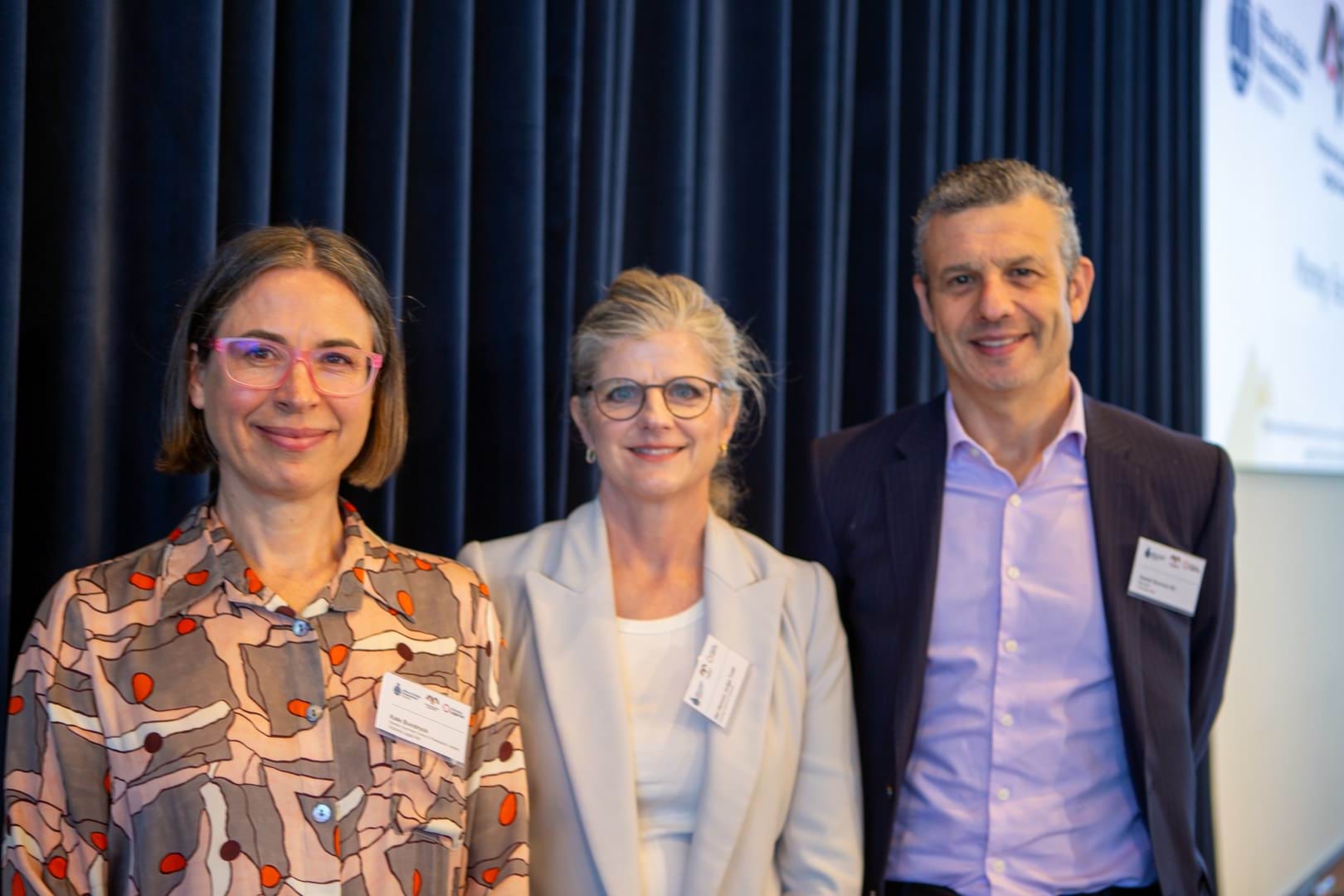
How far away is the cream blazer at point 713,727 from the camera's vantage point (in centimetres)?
185

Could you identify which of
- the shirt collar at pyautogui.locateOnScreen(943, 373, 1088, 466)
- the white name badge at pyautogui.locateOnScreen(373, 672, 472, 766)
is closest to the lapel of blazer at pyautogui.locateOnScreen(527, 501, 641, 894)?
the white name badge at pyautogui.locateOnScreen(373, 672, 472, 766)

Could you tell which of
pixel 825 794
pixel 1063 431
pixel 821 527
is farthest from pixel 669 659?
pixel 1063 431

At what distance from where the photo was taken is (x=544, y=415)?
8.44ft

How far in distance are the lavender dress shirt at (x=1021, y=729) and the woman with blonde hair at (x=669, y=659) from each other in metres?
0.18

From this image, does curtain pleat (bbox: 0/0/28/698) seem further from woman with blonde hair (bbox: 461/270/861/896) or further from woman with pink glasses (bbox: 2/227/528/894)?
woman with blonde hair (bbox: 461/270/861/896)

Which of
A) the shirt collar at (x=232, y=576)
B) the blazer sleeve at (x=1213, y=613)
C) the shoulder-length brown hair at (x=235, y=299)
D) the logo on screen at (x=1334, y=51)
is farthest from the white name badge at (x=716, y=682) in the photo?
the logo on screen at (x=1334, y=51)

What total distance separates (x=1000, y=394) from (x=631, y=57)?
124 centimetres

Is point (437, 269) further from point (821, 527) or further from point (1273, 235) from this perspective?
point (1273, 235)

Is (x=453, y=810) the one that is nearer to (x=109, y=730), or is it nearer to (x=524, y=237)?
(x=109, y=730)

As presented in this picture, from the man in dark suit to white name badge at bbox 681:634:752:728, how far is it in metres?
0.33

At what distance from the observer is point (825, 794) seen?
6.48 feet

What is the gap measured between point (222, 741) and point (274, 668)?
108mm

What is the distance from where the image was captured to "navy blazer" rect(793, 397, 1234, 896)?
204cm

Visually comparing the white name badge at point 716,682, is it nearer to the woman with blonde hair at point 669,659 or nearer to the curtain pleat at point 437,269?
the woman with blonde hair at point 669,659
